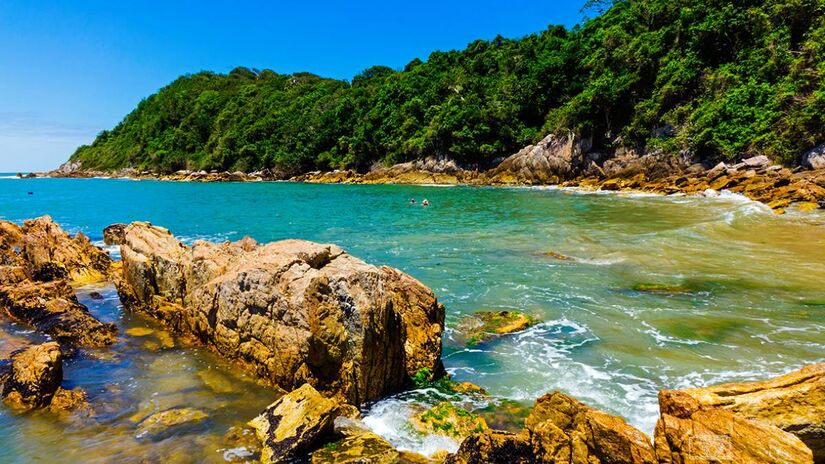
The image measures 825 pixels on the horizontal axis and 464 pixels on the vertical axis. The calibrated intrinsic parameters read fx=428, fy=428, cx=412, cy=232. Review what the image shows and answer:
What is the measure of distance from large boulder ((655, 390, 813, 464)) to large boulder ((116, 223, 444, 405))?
4082mm

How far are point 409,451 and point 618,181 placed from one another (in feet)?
158

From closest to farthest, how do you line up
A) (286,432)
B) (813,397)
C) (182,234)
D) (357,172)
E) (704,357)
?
(813,397)
(286,432)
(704,357)
(182,234)
(357,172)

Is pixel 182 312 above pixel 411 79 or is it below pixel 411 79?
below

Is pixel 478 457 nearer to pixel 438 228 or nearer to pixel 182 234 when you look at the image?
pixel 438 228

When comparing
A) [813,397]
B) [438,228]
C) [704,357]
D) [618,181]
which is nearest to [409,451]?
[813,397]

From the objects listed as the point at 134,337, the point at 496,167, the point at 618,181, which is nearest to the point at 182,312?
the point at 134,337

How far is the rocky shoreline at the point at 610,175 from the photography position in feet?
101

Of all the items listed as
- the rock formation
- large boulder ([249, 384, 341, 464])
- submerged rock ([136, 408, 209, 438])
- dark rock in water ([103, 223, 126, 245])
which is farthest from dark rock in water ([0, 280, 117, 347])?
dark rock in water ([103, 223, 126, 245])

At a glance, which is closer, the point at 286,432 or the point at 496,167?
the point at 286,432

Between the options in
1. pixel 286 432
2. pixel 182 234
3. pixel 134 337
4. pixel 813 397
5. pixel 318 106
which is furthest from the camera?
pixel 318 106

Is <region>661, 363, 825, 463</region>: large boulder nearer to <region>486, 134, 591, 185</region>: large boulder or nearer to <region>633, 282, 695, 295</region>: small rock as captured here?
<region>633, 282, 695, 295</region>: small rock

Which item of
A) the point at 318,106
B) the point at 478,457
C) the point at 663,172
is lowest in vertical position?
the point at 478,457

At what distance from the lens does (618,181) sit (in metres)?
47.1

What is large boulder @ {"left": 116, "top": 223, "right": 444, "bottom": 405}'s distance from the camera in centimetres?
685
